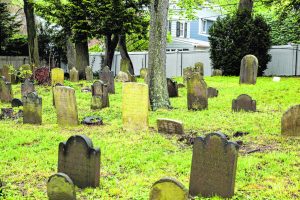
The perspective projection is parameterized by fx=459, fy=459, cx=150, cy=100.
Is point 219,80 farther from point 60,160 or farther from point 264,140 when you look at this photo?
point 60,160

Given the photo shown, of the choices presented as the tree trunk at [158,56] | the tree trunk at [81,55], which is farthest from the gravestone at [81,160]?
the tree trunk at [81,55]

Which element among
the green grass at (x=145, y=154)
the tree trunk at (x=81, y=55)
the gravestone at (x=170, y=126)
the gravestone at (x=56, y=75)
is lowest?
the green grass at (x=145, y=154)

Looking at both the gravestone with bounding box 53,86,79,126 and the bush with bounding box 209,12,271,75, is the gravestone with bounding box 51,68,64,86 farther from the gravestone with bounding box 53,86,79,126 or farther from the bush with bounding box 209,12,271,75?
the bush with bounding box 209,12,271,75

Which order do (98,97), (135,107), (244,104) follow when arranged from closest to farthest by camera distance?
(135,107) → (244,104) → (98,97)

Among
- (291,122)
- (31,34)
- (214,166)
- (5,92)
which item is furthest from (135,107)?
(31,34)

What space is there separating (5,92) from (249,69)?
35.0 ft

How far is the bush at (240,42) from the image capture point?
26031 millimetres

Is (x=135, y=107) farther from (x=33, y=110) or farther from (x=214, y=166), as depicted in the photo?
(x=214, y=166)

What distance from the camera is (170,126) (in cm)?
1038

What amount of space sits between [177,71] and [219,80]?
11469 mm

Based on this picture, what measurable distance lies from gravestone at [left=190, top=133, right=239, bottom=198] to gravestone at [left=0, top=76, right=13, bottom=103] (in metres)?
11.7

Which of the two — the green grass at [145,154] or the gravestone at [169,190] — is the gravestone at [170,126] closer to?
the green grass at [145,154]

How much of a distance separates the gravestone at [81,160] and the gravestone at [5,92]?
10.4 meters

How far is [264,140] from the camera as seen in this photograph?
948 centimetres
